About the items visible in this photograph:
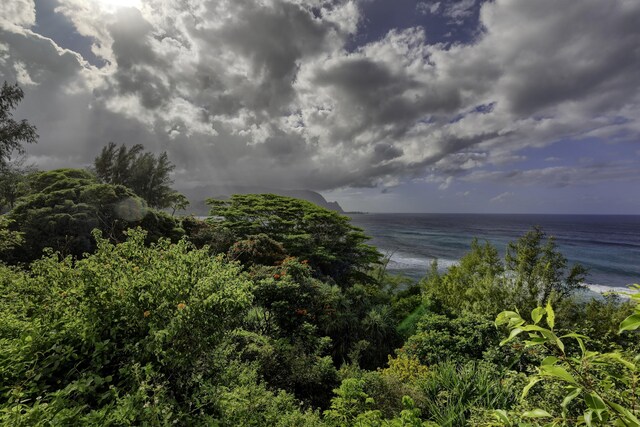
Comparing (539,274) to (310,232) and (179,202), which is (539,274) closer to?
(310,232)

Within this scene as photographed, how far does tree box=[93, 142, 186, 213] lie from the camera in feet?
112

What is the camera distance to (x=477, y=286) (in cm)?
1370

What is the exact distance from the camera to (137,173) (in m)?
34.4

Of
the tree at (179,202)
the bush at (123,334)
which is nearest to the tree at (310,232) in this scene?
the bush at (123,334)

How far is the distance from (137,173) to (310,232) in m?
27.0

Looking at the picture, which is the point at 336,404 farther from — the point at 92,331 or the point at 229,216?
the point at 229,216

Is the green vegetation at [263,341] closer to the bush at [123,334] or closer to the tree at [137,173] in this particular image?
the bush at [123,334]

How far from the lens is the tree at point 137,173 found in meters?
34.2

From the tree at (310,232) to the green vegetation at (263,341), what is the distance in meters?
2.54

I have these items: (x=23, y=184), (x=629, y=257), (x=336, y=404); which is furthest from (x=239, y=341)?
(x=629, y=257)

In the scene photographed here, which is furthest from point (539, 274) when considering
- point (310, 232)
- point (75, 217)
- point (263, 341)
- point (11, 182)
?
point (11, 182)

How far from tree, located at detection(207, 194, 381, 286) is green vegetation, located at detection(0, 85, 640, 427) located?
8.35 feet

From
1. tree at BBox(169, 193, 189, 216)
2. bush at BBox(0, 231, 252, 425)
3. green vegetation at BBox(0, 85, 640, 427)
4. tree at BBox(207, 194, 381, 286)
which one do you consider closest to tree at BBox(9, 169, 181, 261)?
green vegetation at BBox(0, 85, 640, 427)

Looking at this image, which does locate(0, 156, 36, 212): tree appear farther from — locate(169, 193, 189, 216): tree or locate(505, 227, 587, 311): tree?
locate(505, 227, 587, 311): tree
